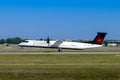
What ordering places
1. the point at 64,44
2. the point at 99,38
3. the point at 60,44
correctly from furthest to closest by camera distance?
1. the point at 99,38
2. the point at 64,44
3. the point at 60,44

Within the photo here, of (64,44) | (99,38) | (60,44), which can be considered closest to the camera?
(60,44)

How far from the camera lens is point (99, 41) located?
10594 cm

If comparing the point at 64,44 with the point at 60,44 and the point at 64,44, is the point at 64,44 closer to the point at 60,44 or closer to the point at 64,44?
the point at 64,44

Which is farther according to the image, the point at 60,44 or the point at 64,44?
the point at 64,44

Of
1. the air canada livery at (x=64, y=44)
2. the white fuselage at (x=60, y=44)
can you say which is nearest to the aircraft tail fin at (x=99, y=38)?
the air canada livery at (x=64, y=44)

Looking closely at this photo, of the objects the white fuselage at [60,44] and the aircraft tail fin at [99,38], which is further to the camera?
the aircraft tail fin at [99,38]

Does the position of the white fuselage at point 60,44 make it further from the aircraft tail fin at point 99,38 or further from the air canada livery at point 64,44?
the aircraft tail fin at point 99,38

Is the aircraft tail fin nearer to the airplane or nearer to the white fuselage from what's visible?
the airplane

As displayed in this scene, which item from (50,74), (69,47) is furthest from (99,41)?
(50,74)

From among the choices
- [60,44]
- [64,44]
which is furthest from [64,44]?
[60,44]

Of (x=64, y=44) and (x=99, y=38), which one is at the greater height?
(x=99, y=38)

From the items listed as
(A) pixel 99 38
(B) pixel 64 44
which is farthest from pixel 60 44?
(A) pixel 99 38

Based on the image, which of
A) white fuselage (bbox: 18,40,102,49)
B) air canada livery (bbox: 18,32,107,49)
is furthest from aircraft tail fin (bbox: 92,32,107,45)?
white fuselage (bbox: 18,40,102,49)

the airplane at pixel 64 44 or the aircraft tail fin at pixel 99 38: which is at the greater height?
the aircraft tail fin at pixel 99 38
